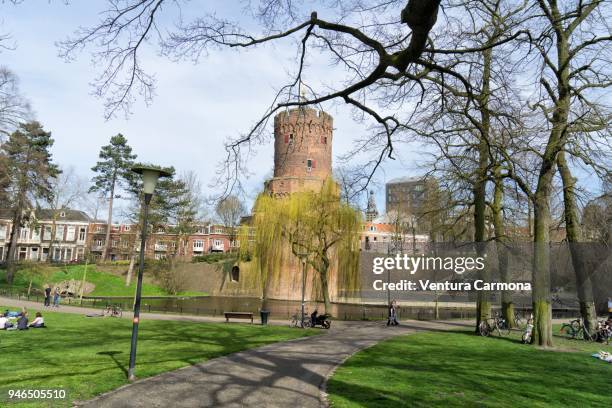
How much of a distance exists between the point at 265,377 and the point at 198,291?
4792 centimetres

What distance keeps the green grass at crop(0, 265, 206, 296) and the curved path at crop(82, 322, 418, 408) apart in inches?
1520

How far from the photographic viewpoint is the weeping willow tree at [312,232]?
89.8 feet

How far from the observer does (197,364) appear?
32.9ft

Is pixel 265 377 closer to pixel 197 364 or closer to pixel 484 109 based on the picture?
pixel 197 364

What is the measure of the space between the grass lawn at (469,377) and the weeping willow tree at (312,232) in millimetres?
12585

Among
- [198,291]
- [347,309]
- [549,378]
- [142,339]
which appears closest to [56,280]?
[198,291]

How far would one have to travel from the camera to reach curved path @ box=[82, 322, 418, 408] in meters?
7.20

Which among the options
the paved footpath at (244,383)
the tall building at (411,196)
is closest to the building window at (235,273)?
the tall building at (411,196)

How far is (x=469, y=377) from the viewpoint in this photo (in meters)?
9.73

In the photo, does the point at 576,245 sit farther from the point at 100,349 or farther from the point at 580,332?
the point at 100,349

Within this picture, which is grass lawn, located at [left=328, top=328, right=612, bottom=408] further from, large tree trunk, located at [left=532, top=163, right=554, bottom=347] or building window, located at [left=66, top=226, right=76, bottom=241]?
building window, located at [left=66, top=226, right=76, bottom=241]

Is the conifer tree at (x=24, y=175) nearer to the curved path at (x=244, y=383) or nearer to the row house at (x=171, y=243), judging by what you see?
the row house at (x=171, y=243)

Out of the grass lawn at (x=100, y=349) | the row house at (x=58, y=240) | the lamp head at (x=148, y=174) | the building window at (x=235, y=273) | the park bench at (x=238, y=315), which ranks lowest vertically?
the grass lawn at (x=100, y=349)

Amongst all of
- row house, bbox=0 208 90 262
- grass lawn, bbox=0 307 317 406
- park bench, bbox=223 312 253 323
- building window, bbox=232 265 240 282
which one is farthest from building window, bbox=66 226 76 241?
park bench, bbox=223 312 253 323
